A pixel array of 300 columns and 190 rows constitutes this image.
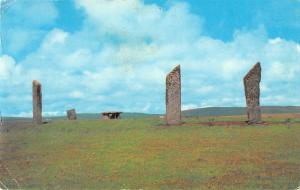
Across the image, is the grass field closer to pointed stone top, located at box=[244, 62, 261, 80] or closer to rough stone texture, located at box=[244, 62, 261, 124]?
rough stone texture, located at box=[244, 62, 261, 124]

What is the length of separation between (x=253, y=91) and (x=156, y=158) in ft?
40.2

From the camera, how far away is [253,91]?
106ft

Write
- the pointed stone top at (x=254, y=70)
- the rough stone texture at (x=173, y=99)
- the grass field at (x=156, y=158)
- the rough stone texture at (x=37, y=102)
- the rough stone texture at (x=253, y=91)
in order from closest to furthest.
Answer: the grass field at (x=156, y=158) < the pointed stone top at (x=254, y=70) < the rough stone texture at (x=253, y=91) < the rough stone texture at (x=173, y=99) < the rough stone texture at (x=37, y=102)

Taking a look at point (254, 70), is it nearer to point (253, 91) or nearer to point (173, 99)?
point (253, 91)

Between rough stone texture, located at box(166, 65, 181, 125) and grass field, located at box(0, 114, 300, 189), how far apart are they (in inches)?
64.7

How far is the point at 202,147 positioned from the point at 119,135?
230 inches

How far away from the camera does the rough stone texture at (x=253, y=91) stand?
3231 centimetres

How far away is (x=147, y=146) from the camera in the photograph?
2447cm

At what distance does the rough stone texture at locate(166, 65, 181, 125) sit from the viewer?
3303 cm

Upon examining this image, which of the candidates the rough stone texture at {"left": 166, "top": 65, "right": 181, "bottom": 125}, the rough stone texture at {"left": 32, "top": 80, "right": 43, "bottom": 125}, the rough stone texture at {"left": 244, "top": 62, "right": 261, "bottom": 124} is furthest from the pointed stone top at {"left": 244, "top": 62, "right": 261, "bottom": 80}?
the rough stone texture at {"left": 32, "top": 80, "right": 43, "bottom": 125}

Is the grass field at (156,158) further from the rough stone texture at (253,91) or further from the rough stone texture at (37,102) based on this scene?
the rough stone texture at (37,102)

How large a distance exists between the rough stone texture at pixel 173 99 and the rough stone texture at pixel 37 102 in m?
9.40

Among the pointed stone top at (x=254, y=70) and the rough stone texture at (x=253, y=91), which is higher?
the pointed stone top at (x=254, y=70)

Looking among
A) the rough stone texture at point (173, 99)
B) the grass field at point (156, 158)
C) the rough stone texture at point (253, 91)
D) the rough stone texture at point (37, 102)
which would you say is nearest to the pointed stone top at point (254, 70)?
the rough stone texture at point (253, 91)
